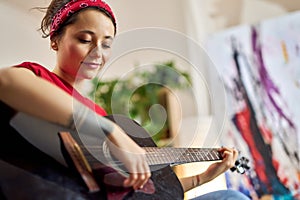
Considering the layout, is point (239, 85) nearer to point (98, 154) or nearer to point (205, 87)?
point (205, 87)

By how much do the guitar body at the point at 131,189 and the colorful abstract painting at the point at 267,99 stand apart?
58 centimetres

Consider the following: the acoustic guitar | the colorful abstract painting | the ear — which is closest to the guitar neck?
the acoustic guitar

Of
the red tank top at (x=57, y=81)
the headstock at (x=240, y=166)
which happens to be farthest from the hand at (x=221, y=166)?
the red tank top at (x=57, y=81)

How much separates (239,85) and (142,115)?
605 mm

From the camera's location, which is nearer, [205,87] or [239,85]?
[205,87]

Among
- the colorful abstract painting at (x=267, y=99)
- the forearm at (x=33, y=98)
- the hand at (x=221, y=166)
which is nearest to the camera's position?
the forearm at (x=33, y=98)

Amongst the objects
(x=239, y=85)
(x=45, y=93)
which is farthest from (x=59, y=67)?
(x=239, y=85)

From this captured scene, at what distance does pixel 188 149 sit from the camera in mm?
366

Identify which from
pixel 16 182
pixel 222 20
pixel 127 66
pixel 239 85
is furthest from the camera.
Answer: pixel 222 20

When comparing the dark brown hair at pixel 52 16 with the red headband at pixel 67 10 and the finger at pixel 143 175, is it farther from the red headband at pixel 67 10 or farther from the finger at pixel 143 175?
the finger at pixel 143 175

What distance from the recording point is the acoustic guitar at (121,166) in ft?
0.96

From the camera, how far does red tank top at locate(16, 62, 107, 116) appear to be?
0.31 meters

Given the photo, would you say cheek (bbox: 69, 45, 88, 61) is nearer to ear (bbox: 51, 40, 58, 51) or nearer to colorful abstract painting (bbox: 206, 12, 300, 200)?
ear (bbox: 51, 40, 58, 51)

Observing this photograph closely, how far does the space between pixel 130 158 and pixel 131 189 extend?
2 centimetres
